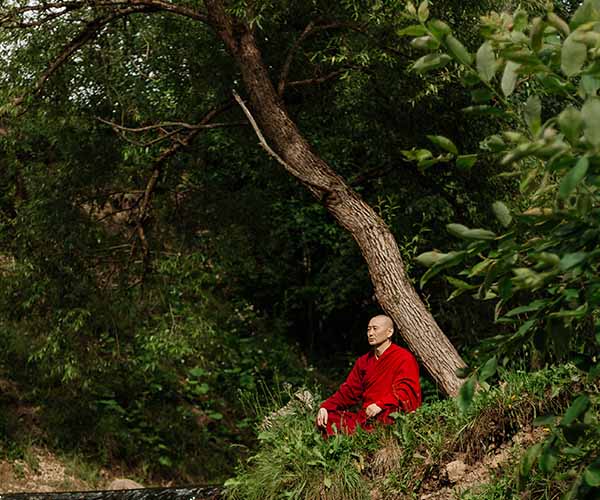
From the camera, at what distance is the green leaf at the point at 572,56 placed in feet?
7.59

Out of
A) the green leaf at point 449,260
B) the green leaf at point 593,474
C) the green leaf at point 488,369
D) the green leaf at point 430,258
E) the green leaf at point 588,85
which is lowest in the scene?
the green leaf at point 593,474

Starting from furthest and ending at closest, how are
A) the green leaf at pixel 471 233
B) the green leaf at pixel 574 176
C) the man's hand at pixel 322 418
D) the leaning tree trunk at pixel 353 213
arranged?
the leaning tree trunk at pixel 353 213
the man's hand at pixel 322 418
the green leaf at pixel 471 233
the green leaf at pixel 574 176

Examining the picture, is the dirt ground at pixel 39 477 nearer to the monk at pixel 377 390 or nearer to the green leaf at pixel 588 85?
the monk at pixel 377 390

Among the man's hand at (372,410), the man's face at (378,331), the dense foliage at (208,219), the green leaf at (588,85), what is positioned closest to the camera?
the green leaf at (588,85)

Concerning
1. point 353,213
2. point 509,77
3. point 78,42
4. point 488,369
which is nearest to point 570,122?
point 509,77

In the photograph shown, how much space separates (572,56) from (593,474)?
1033 mm

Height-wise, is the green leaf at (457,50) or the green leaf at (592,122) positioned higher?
the green leaf at (457,50)

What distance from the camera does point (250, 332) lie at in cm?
1772

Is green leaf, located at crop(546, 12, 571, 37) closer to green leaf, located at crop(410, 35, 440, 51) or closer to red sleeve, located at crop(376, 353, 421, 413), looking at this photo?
green leaf, located at crop(410, 35, 440, 51)

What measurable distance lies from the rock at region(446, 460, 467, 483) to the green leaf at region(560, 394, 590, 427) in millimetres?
4286

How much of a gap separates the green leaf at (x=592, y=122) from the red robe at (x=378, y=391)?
5.58 meters

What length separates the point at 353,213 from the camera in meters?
9.63

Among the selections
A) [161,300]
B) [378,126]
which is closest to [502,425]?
[161,300]

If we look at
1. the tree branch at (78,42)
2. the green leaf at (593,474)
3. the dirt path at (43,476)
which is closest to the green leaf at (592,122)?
the green leaf at (593,474)
